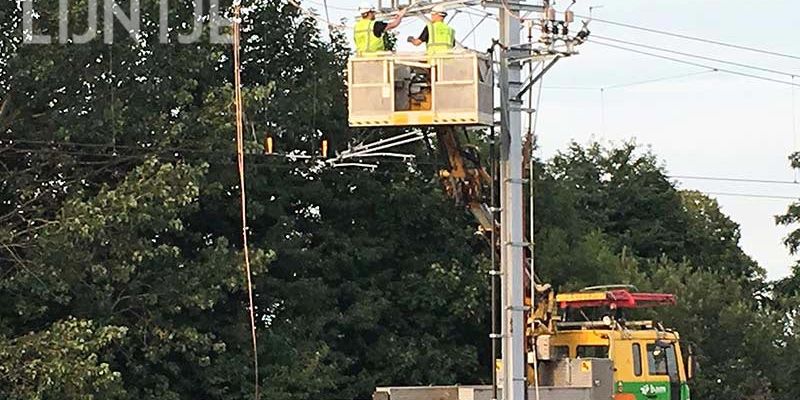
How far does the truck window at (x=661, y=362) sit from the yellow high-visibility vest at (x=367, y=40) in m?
7.58

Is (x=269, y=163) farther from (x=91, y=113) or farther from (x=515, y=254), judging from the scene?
(x=515, y=254)

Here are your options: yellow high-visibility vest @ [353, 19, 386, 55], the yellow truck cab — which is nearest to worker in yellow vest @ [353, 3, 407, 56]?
yellow high-visibility vest @ [353, 19, 386, 55]

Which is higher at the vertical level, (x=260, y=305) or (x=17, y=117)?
(x=17, y=117)

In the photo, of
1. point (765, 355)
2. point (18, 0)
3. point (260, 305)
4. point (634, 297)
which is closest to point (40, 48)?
point (18, 0)

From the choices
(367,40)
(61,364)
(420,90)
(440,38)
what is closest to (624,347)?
(420,90)

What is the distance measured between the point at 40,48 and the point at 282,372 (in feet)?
30.7

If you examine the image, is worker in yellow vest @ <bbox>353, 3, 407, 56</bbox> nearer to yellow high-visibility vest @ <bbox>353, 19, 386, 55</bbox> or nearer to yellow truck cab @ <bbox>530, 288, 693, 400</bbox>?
yellow high-visibility vest @ <bbox>353, 19, 386, 55</bbox>

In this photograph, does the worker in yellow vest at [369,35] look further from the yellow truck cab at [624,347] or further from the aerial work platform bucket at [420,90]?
the yellow truck cab at [624,347]

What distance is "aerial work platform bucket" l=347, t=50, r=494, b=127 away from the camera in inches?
894

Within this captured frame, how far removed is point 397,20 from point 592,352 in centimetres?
699

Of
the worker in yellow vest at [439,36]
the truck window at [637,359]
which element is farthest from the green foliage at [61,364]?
the worker in yellow vest at [439,36]

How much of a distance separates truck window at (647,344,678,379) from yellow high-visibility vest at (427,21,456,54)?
7.31 m

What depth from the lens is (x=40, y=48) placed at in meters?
35.0

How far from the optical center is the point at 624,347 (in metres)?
27.1
